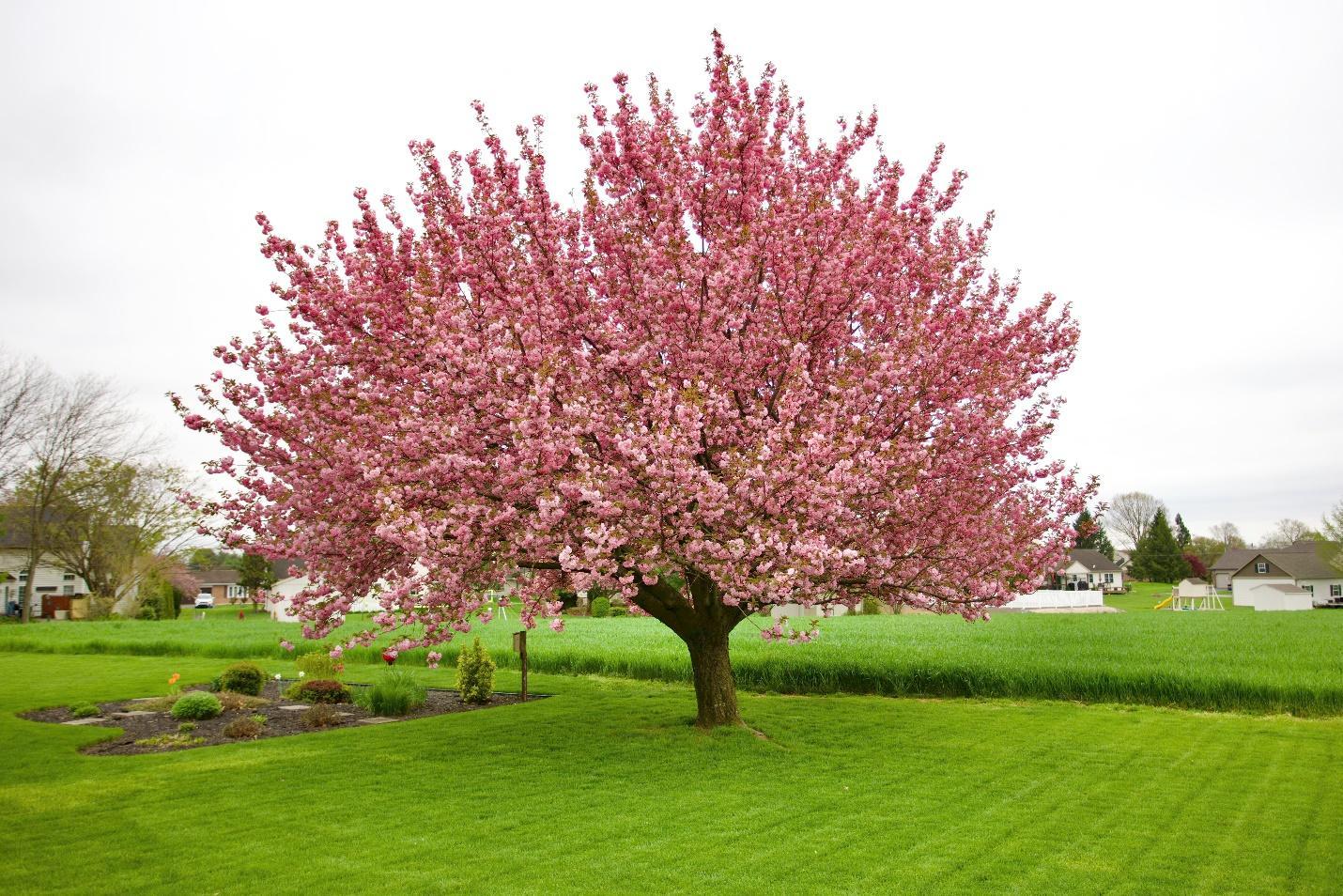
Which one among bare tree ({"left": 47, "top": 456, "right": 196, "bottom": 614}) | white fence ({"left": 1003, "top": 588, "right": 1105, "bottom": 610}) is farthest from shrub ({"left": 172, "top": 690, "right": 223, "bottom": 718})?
white fence ({"left": 1003, "top": 588, "right": 1105, "bottom": 610})

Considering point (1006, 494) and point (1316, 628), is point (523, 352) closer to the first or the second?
point (1006, 494)

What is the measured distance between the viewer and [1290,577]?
81.5 metres

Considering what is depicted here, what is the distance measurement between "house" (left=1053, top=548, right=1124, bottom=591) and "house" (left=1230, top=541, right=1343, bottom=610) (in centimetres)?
1509

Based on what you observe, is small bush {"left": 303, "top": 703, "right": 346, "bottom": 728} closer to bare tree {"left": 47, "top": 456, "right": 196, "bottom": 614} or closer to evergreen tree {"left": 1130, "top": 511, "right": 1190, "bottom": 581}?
bare tree {"left": 47, "top": 456, "right": 196, "bottom": 614}

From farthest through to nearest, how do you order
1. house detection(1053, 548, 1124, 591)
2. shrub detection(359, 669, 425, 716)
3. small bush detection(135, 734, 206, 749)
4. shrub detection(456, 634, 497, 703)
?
1. house detection(1053, 548, 1124, 591)
2. shrub detection(456, 634, 497, 703)
3. shrub detection(359, 669, 425, 716)
4. small bush detection(135, 734, 206, 749)

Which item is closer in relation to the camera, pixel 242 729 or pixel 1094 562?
pixel 242 729

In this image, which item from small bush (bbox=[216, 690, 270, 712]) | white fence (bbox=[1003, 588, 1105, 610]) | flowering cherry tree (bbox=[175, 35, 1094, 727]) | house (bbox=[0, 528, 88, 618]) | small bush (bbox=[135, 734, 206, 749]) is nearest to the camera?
flowering cherry tree (bbox=[175, 35, 1094, 727])

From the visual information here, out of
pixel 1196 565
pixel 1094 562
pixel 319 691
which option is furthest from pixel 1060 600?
pixel 319 691

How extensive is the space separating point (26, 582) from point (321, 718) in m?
74.2

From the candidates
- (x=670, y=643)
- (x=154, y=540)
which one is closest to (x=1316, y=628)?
(x=670, y=643)

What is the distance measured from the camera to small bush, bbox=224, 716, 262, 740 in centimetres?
1656

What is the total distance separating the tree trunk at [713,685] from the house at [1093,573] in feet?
298

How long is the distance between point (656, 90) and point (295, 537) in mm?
9358

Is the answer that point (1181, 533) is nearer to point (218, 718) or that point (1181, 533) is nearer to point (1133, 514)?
point (1133, 514)
